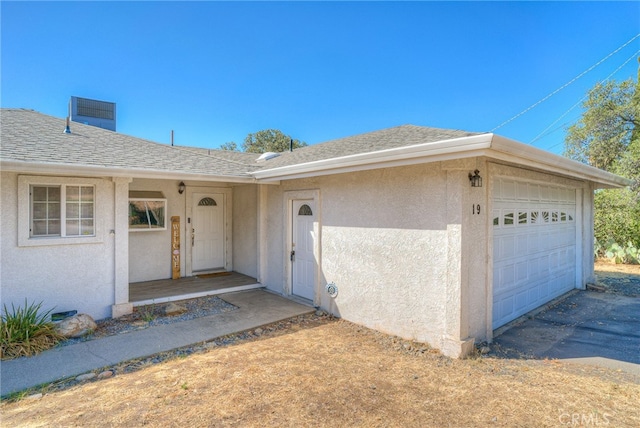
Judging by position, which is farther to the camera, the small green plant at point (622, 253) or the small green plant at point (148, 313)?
the small green plant at point (622, 253)

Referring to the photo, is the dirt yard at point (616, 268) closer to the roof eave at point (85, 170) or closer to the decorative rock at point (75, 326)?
the roof eave at point (85, 170)

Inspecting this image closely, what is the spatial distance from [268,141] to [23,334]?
31.7 m

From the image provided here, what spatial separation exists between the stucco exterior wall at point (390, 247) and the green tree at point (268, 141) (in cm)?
2805

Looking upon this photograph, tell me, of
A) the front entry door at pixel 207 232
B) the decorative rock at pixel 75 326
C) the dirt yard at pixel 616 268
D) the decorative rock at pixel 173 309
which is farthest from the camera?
the dirt yard at pixel 616 268

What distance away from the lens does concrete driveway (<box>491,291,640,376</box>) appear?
189 inches

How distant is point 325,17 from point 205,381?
11.3m

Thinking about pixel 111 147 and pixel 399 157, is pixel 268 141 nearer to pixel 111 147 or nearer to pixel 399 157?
pixel 111 147

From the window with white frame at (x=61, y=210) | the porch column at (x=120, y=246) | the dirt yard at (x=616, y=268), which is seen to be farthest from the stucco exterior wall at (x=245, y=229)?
the dirt yard at (x=616, y=268)

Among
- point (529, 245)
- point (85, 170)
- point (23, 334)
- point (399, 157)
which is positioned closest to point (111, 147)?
point (85, 170)

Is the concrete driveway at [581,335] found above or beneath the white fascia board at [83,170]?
beneath

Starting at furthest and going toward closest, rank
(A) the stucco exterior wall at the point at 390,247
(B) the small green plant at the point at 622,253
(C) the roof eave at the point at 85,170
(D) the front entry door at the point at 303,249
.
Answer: (B) the small green plant at the point at 622,253 < (D) the front entry door at the point at 303,249 < (C) the roof eave at the point at 85,170 < (A) the stucco exterior wall at the point at 390,247

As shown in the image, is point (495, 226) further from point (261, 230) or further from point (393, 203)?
point (261, 230)

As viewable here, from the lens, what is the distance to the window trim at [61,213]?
5.56m

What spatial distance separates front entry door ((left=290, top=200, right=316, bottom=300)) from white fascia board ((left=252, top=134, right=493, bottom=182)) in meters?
0.93
